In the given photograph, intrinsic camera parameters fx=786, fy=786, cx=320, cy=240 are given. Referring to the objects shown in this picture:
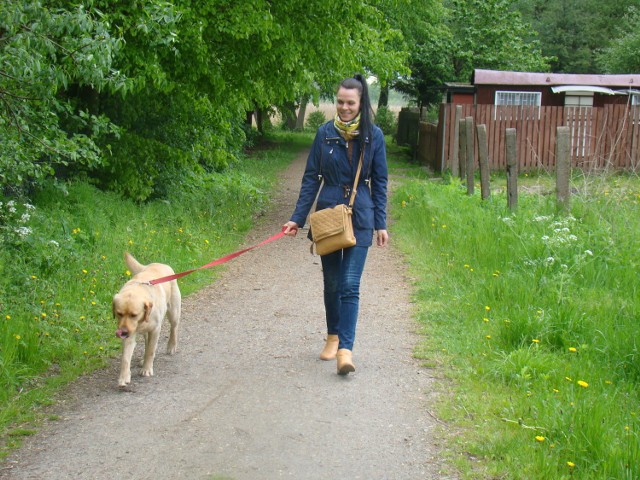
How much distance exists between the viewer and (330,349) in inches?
241

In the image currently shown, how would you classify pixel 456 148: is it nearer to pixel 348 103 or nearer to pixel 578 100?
pixel 578 100

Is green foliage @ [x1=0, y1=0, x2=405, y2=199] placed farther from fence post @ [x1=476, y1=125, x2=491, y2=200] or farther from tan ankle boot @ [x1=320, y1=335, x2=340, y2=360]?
fence post @ [x1=476, y1=125, x2=491, y2=200]

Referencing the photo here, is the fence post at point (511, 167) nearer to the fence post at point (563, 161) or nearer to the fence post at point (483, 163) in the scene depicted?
the fence post at point (563, 161)

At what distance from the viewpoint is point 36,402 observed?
5.23 m

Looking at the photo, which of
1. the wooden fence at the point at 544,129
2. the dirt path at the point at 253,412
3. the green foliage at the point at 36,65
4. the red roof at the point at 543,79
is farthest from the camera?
the red roof at the point at 543,79

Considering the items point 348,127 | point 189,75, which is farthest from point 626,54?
point 348,127

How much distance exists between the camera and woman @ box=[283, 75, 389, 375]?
18.6 feet

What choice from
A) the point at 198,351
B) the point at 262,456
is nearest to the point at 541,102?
the point at 198,351

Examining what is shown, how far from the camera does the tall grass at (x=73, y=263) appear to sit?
5.77 metres

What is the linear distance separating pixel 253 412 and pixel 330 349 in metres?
1.28

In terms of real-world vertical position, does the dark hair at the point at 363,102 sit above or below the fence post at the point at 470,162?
above

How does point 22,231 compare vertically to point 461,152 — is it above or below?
above

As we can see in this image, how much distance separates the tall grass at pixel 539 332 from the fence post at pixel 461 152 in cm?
414

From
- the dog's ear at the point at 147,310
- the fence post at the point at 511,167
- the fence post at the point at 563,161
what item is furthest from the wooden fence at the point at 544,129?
the dog's ear at the point at 147,310
